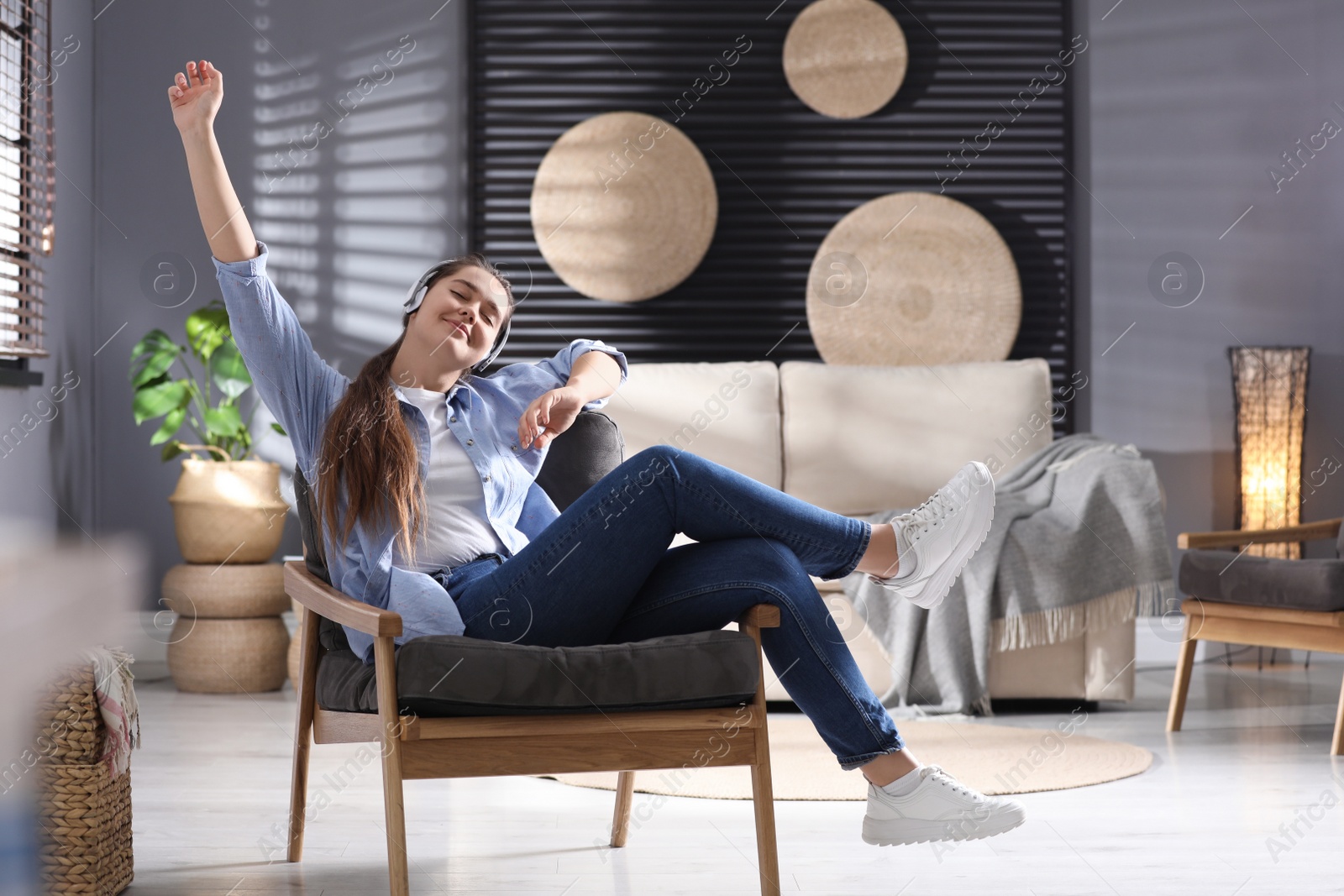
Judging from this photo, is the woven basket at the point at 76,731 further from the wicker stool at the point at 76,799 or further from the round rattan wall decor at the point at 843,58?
the round rattan wall decor at the point at 843,58

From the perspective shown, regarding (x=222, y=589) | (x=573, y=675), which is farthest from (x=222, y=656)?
(x=573, y=675)

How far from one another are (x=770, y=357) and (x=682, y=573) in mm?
2676

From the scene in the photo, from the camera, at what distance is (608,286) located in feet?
14.1

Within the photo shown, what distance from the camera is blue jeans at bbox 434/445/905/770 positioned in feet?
5.47

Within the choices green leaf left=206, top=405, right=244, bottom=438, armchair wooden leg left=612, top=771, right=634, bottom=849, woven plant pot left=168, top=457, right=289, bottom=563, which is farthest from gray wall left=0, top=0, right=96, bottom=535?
armchair wooden leg left=612, top=771, right=634, bottom=849

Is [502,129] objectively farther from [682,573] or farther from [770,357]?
[682,573]

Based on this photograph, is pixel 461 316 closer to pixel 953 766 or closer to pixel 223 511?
pixel 953 766

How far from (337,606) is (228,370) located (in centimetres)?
233

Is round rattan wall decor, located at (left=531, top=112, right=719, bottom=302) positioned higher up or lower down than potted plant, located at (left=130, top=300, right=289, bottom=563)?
higher up

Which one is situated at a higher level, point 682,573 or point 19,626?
point 19,626

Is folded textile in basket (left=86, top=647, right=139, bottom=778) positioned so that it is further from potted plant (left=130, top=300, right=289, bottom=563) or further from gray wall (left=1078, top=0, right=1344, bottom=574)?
gray wall (left=1078, top=0, right=1344, bottom=574)

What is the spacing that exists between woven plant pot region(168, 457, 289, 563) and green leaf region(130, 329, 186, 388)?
0.94ft

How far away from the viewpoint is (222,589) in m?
3.60

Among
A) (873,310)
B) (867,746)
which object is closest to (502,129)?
(873,310)
